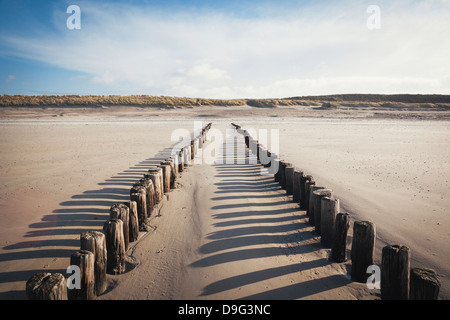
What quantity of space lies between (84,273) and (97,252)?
9.5 inches

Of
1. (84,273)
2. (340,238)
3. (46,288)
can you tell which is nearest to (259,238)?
(340,238)

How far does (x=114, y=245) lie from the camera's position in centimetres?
304

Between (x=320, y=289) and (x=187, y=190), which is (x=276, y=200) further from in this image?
(x=320, y=289)

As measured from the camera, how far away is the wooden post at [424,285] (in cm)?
206

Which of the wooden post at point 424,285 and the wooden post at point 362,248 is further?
the wooden post at point 362,248

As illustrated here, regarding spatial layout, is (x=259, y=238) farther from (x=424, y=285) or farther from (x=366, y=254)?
(x=424, y=285)

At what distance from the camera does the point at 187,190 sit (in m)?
6.31

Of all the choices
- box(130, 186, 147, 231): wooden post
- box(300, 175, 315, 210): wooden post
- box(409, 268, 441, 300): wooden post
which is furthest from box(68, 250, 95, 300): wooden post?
box(300, 175, 315, 210): wooden post

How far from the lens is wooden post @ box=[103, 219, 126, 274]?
9.91 ft

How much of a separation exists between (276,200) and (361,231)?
2790 mm

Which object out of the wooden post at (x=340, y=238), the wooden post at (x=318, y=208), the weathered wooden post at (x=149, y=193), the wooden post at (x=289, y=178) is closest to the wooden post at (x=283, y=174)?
the wooden post at (x=289, y=178)

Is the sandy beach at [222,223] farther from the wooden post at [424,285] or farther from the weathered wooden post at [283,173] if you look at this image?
the wooden post at [424,285]

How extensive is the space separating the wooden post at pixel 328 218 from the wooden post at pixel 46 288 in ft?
10.4

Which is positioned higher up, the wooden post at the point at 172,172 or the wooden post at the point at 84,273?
the wooden post at the point at 172,172
